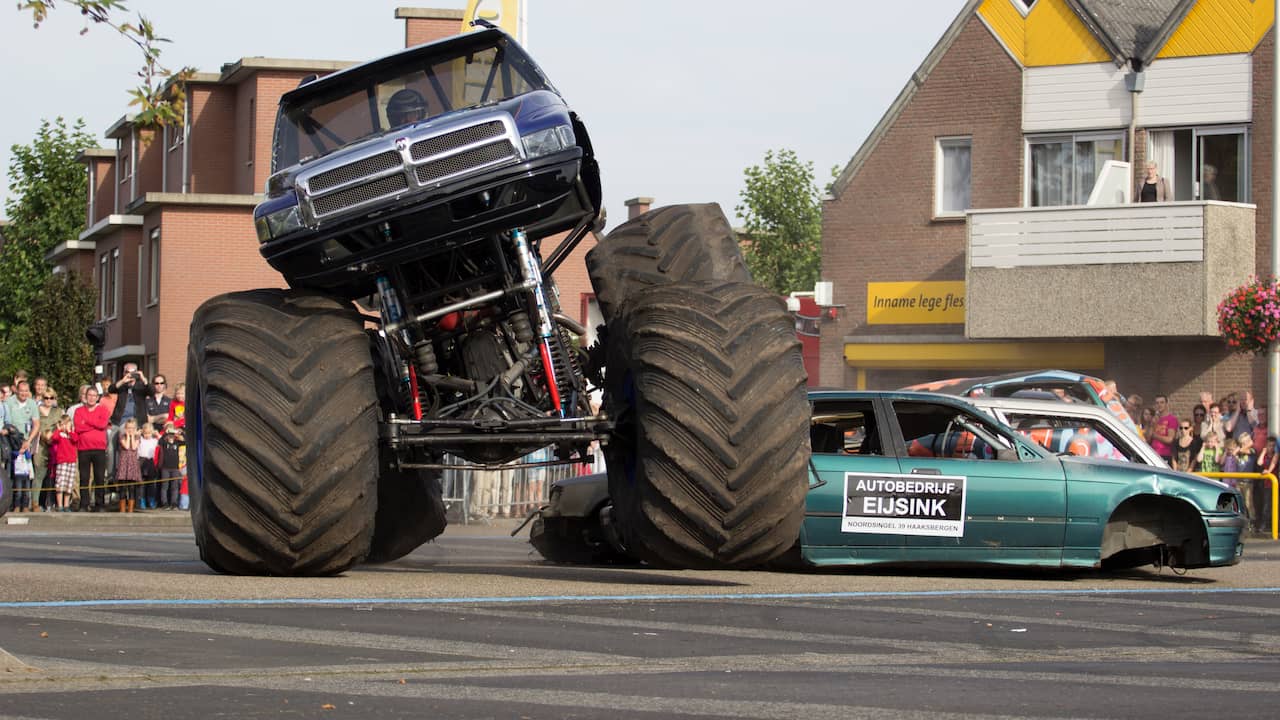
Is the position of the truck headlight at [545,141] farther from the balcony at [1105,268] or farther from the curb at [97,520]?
the balcony at [1105,268]

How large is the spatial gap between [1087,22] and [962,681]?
101 ft

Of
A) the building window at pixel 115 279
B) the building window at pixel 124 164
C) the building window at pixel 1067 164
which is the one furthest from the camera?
the building window at pixel 124 164

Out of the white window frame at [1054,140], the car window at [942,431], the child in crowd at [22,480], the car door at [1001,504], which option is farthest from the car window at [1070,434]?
the white window frame at [1054,140]

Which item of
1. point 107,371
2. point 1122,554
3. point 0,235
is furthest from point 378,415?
point 0,235

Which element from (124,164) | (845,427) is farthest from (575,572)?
(124,164)

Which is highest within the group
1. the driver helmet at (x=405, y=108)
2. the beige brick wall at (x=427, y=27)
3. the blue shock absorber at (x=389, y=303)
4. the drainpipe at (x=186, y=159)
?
the beige brick wall at (x=427, y=27)

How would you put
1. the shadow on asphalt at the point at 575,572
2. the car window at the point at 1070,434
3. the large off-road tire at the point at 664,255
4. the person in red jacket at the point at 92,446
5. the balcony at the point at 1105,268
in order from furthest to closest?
the balcony at the point at 1105,268
the person in red jacket at the point at 92,446
the car window at the point at 1070,434
the large off-road tire at the point at 664,255
the shadow on asphalt at the point at 575,572

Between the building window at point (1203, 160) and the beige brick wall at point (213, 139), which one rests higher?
the beige brick wall at point (213, 139)

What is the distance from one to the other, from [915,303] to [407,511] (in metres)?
25.9

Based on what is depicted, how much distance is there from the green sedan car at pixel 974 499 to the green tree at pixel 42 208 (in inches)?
2339

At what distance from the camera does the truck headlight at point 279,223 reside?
38.7 ft

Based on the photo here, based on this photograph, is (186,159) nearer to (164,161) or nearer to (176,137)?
(176,137)

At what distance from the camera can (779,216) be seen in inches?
2926

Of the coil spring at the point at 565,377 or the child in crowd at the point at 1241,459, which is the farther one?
the child in crowd at the point at 1241,459
